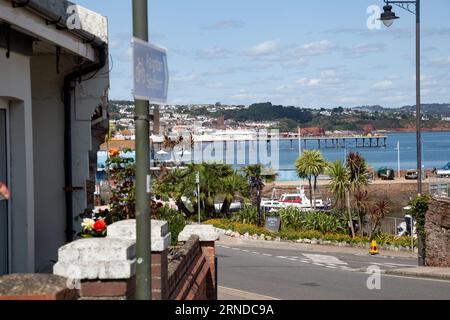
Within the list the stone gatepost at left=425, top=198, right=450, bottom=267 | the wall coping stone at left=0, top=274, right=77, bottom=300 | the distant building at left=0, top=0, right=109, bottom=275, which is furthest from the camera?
the stone gatepost at left=425, top=198, right=450, bottom=267

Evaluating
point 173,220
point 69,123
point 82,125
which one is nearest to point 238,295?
point 173,220

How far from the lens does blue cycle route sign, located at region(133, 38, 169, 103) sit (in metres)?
5.15

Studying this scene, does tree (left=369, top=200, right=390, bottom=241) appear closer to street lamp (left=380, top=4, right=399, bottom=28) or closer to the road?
the road

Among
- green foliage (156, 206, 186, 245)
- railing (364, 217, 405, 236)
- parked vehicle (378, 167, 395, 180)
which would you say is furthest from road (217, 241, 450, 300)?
parked vehicle (378, 167, 395, 180)

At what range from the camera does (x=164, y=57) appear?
18.2 feet

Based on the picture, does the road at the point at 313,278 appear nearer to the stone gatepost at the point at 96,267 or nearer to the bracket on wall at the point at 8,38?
the bracket on wall at the point at 8,38

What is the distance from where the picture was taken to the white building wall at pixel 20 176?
852cm

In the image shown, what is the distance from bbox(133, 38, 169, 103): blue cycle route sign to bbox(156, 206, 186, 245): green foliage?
16.5 ft

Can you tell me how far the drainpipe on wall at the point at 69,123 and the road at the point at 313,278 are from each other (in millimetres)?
8162

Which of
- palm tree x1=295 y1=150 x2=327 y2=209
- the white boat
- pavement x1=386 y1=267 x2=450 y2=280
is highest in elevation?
palm tree x1=295 y1=150 x2=327 y2=209

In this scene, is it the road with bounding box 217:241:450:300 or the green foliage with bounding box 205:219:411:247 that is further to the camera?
the green foliage with bounding box 205:219:411:247
